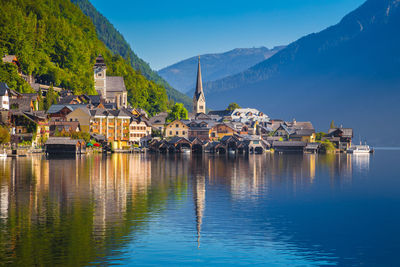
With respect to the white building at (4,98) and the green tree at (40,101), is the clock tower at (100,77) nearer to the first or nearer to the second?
the green tree at (40,101)

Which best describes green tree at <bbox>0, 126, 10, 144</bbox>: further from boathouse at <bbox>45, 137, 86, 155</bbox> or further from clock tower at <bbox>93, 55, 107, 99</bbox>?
clock tower at <bbox>93, 55, 107, 99</bbox>

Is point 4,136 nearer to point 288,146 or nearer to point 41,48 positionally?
point 41,48

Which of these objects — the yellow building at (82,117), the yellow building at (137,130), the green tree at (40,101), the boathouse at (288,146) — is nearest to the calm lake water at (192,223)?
the green tree at (40,101)

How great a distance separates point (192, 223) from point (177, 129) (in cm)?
14279

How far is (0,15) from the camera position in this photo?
143 meters

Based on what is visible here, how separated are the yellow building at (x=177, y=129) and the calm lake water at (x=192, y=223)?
115803 millimetres

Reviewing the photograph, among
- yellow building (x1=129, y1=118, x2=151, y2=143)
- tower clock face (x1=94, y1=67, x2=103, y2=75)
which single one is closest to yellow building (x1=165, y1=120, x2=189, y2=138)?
yellow building (x1=129, y1=118, x2=151, y2=143)

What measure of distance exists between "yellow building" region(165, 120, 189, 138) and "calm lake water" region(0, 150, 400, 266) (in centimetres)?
11580

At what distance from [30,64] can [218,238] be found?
129m

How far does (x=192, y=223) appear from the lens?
3697 centimetres

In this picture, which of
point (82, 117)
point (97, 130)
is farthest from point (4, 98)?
point (97, 130)

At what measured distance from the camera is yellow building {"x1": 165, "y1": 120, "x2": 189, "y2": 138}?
179 meters

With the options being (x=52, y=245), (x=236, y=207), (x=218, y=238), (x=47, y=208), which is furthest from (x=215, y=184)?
(x=52, y=245)

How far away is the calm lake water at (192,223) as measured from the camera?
92.8 ft
